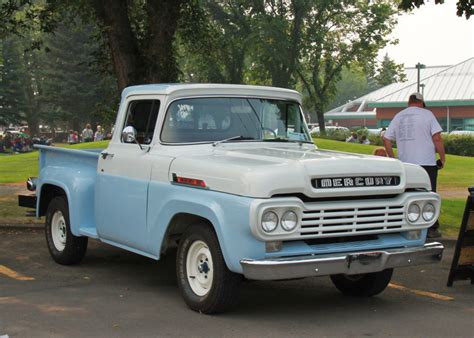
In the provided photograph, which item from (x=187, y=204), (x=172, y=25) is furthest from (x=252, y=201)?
(x=172, y=25)

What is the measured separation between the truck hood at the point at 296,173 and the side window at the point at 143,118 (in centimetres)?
76

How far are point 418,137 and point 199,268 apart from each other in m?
4.30

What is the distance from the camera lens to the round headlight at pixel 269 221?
17.7 feet

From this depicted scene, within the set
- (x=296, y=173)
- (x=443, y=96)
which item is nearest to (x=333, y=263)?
(x=296, y=173)

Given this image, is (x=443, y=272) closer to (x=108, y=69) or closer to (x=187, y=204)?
(x=187, y=204)

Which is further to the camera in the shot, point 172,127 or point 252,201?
point 172,127

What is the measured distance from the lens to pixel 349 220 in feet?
19.0

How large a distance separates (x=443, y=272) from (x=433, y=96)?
56978mm

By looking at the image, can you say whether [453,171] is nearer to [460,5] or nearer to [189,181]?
[460,5]

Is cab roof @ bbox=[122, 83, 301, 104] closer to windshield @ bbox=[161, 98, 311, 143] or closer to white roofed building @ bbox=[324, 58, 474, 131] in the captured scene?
windshield @ bbox=[161, 98, 311, 143]

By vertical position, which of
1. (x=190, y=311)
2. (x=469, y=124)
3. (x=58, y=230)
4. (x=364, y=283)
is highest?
(x=469, y=124)

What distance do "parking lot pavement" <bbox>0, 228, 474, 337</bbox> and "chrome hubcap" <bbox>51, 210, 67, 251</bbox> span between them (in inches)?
10.4

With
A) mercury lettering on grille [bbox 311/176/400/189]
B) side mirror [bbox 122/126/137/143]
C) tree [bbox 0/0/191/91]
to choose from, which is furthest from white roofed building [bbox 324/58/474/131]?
mercury lettering on grille [bbox 311/176/400/189]

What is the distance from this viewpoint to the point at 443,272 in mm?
8031
